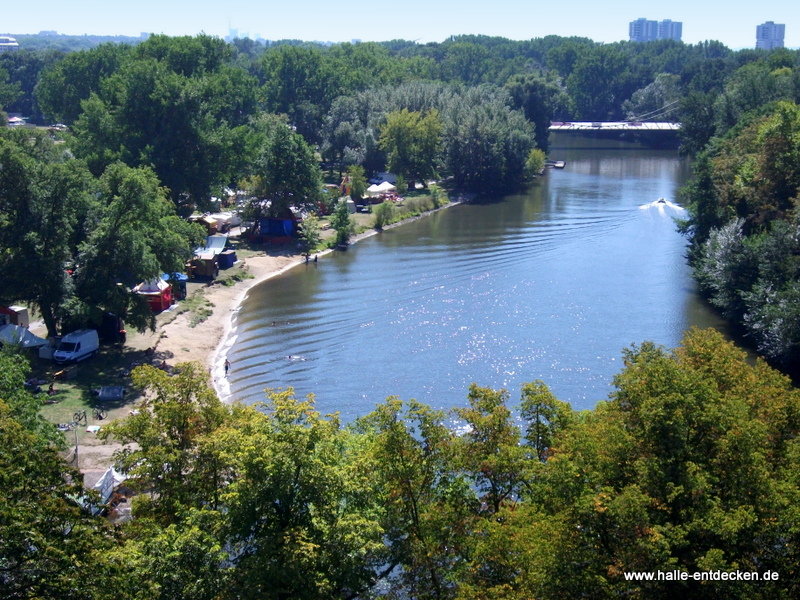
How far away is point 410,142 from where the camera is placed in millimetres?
68625

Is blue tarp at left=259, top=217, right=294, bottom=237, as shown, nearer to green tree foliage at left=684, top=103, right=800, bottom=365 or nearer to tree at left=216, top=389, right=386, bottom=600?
green tree foliage at left=684, top=103, right=800, bottom=365

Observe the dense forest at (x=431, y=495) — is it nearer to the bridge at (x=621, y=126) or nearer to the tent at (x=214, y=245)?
the tent at (x=214, y=245)

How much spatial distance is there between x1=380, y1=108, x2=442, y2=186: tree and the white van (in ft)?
135

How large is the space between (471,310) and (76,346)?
61.6 feet

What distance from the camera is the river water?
32062 mm

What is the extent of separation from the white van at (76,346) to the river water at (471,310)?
18.3ft

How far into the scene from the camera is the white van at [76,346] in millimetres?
30594

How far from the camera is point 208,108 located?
2104 inches

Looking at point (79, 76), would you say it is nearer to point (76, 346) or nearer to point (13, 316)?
point (13, 316)

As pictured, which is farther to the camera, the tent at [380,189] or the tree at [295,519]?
the tent at [380,189]

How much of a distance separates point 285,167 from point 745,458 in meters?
41.5

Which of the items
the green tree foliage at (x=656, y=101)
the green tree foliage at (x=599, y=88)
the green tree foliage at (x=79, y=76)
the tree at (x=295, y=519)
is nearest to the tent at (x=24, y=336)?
the tree at (x=295, y=519)

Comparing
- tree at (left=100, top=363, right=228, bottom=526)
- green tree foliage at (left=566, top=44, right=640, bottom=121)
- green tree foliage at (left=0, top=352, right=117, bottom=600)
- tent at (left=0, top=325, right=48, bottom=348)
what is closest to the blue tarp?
tent at (left=0, top=325, right=48, bottom=348)

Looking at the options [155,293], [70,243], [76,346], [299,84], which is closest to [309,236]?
[155,293]
